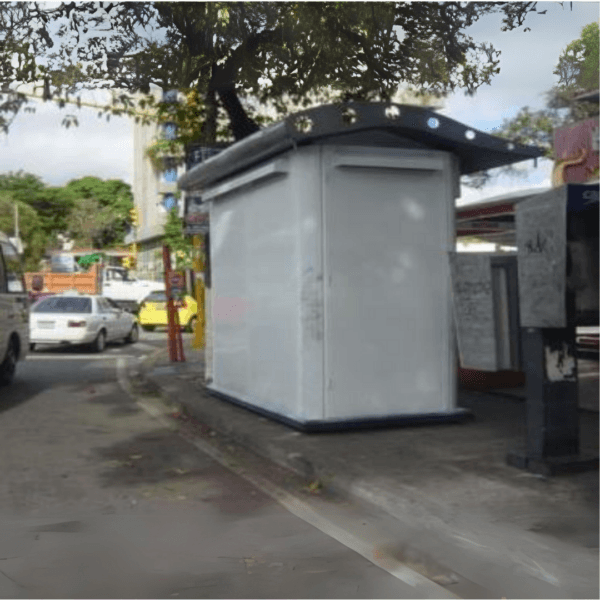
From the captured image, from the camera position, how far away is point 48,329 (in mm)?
20453

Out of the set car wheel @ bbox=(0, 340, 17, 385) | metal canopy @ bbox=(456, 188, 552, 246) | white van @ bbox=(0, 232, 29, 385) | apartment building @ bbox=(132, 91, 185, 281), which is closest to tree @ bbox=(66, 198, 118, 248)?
apartment building @ bbox=(132, 91, 185, 281)

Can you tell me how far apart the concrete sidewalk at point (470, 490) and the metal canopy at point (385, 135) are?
2.68 m

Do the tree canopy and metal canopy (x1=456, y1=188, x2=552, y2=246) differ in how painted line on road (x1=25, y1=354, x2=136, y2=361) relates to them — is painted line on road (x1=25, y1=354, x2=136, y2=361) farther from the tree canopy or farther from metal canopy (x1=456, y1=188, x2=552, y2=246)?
the tree canopy

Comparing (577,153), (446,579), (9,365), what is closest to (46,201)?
(577,153)

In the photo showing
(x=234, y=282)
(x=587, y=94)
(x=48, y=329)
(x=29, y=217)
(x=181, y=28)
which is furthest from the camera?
(x=29, y=217)

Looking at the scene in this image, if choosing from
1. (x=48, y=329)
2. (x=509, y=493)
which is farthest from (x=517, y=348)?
(x=48, y=329)

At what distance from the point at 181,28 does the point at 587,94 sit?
10279mm

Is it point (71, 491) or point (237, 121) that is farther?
point (237, 121)

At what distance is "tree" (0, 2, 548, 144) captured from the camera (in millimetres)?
8238

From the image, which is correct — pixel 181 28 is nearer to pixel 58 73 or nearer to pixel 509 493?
pixel 58 73

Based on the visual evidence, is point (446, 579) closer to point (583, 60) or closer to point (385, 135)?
point (385, 135)

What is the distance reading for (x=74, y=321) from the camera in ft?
66.7

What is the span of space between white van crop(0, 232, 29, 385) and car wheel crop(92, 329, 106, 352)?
6.85m

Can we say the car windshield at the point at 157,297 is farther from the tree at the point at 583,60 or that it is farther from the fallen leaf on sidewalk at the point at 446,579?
the fallen leaf on sidewalk at the point at 446,579
